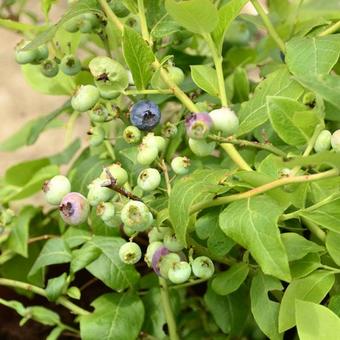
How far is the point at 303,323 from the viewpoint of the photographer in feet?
1.72

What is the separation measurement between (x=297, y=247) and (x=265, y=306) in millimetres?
61

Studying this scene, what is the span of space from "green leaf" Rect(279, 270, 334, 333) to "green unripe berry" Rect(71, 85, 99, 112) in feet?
0.62

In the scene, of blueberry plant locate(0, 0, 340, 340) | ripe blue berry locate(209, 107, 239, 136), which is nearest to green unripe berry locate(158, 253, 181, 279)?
blueberry plant locate(0, 0, 340, 340)

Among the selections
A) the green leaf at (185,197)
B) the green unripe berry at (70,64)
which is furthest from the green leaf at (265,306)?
the green unripe berry at (70,64)

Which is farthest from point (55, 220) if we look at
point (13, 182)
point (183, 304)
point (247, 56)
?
point (247, 56)

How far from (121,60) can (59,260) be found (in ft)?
0.82

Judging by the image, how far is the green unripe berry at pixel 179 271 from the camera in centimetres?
54

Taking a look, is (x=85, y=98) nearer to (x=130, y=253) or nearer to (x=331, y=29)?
(x=130, y=253)

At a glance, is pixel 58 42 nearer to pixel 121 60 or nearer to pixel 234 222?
pixel 121 60

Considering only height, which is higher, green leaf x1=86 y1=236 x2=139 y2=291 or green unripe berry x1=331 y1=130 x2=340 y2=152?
green unripe berry x1=331 y1=130 x2=340 y2=152

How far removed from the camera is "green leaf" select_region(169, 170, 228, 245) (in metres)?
0.49

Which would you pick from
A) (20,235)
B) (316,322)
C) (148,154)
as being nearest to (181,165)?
(148,154)

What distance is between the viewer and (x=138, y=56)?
547mm

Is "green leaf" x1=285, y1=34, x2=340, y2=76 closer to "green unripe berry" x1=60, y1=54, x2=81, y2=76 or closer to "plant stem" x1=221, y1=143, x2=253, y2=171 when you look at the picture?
"plant stem" x1=221, y1=143, x2=253, y2=171
